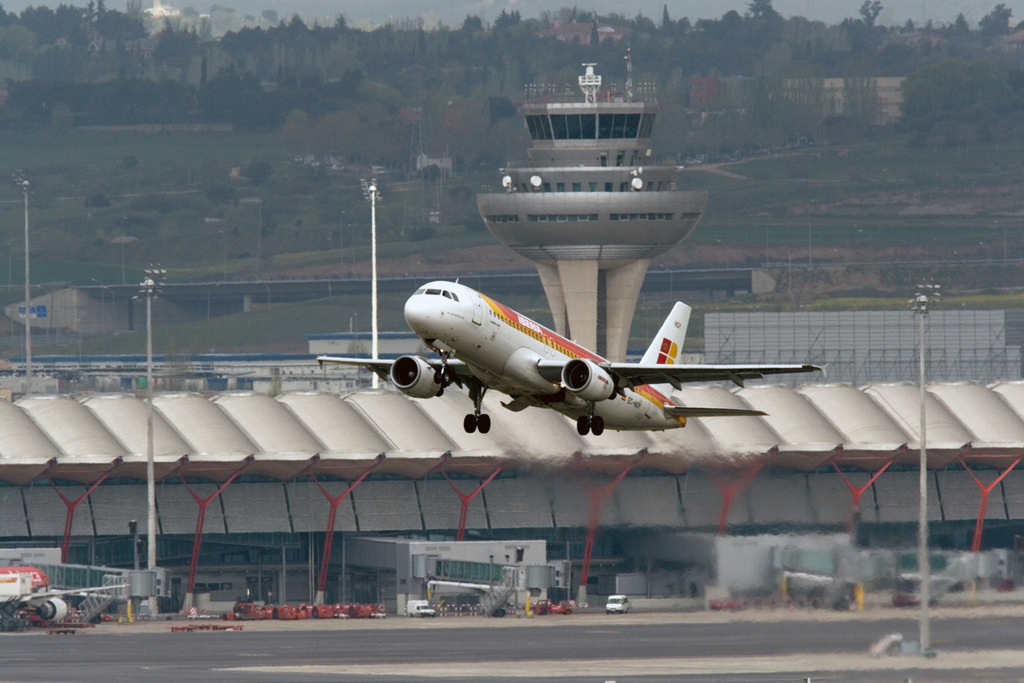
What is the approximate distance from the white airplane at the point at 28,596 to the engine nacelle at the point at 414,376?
188 feet

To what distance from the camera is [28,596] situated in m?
118

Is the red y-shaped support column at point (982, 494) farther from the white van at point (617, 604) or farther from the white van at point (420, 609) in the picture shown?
the white van at point (420, 609)

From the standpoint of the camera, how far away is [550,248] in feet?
655

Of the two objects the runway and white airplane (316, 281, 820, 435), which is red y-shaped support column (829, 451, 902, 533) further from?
white airplane (316, 281, 820, 435)

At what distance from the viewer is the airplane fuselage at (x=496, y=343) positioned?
63.8 metres

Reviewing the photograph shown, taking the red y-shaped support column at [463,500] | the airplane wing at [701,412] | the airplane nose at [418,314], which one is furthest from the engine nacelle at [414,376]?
the red y-shaped support column at [463,500]

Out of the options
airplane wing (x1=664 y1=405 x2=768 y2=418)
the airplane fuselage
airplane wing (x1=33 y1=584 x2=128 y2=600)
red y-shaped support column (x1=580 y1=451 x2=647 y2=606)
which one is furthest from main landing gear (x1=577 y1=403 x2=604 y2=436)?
airplane wing (x1=33 y1=584 x2=128 y2=600)

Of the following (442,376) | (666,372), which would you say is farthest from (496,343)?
(666,372)

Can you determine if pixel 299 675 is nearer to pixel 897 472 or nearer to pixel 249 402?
pixel 897 472

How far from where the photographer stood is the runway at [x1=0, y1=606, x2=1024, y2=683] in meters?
84.6

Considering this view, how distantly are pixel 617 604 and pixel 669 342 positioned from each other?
2465 cm

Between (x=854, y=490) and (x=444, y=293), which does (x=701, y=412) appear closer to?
(x=444, y=293)

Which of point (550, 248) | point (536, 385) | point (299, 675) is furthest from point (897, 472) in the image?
point (550, 248)

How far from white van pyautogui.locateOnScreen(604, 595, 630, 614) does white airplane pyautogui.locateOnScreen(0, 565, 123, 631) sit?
1243 inches
